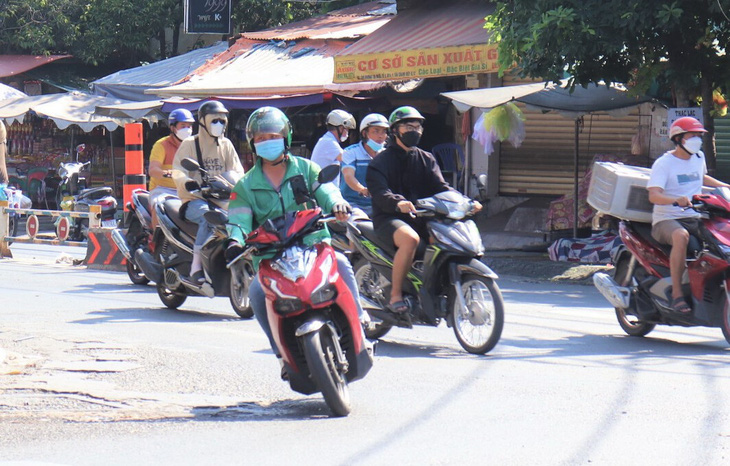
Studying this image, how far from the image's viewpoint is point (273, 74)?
2222 cm

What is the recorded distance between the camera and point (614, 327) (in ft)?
33.1

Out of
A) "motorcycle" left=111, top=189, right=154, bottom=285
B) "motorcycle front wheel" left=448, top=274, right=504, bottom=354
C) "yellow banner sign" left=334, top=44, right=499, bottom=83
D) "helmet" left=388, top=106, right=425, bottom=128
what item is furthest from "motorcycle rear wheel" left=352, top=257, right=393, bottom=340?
"yellow banner sign" left=334, top=44, right=499, bottom=83

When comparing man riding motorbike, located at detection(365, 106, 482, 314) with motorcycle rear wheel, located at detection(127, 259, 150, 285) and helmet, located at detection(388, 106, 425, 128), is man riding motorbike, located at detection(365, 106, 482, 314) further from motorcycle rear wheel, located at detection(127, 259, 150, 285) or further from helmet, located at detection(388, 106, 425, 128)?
motorcycle rear wheel, located at detection(127, 259, 150, 285)

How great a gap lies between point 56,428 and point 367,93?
50.4ft

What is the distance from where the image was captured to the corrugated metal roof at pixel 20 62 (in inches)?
1177

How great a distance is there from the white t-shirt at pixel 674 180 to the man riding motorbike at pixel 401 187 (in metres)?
1.63

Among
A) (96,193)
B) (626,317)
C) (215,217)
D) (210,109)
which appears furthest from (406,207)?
(96,193)

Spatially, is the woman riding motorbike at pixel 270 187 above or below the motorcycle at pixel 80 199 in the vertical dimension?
above

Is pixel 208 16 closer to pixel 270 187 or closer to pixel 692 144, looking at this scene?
pixel 692 144

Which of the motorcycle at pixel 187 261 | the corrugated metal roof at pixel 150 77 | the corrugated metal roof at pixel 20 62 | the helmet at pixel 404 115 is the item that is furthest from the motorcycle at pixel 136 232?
the corrugated metal roof at pixel 20 62

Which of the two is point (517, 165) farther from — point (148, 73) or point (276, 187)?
point (276, 187)

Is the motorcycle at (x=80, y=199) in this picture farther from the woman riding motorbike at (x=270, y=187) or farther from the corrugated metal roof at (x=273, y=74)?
the woman riding motorbike at (x=270, y=187)

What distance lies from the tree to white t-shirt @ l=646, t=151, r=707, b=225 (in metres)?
4.22

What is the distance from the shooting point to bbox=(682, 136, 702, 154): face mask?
8.82 meters
